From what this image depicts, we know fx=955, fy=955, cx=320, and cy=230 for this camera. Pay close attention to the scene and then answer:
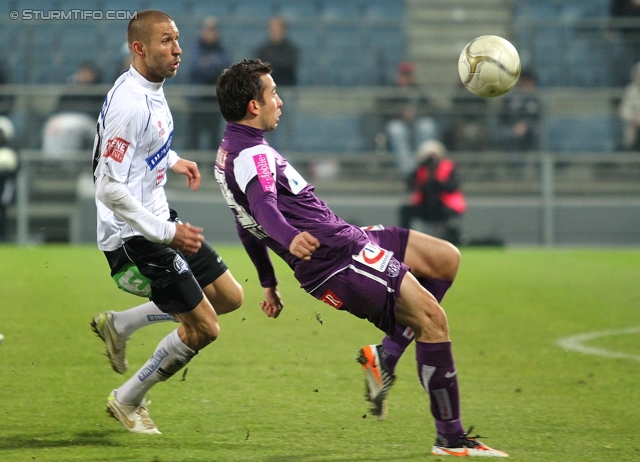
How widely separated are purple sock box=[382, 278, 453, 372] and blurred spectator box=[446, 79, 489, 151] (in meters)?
10.9

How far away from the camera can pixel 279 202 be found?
4770 mm

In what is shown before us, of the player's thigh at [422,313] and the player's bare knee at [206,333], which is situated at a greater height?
the player's thigh at [422,313]

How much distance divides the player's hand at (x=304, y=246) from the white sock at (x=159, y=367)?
3.51 ft

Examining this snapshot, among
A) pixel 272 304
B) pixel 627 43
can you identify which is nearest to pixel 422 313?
pixel 272 304

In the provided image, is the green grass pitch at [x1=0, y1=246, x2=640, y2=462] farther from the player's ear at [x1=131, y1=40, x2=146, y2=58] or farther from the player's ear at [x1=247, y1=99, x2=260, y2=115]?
the player's ear at [x1=131, y1=40, x2=146, y2=58]

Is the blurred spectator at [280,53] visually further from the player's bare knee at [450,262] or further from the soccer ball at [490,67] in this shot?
the player's bare knee at [450,262]

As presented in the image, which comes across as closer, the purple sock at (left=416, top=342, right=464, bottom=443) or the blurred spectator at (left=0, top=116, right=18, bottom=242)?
the purple sock at (left=416, top=342, right=464, bottom=443)

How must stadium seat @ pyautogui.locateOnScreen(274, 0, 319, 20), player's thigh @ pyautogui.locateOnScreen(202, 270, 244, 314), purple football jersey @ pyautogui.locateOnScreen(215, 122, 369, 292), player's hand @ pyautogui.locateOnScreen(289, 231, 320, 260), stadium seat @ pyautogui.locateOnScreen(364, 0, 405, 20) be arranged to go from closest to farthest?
player's hand @ pyautogui.locateOnScreen(289, 231, 320, 260) → purple football jersey @ pyautogui.locateOnScreen(215, 122, 369, 292) → player's thigh @ pyautogui.locateOnScreen(202, 270, 244, 314) → stadium seat @ pyautogui.locateOnScreen(274, 0, 319, 20) → stadium seat @ pyautogui.locateOnScreen(364, 0, 405, 20)

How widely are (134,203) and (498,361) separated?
3.58 meters

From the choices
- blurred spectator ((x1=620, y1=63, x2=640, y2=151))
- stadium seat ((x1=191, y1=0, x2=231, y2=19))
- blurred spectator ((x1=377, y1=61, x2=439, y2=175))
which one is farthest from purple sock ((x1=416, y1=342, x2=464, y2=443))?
stadium seat ((x1=191, y1=0, x2=231, y2=19))

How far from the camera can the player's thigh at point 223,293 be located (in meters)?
5.44

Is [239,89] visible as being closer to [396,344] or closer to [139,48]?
[139,48]

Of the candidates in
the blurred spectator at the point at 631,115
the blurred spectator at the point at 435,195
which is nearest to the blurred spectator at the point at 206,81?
the blurred spectator at the point at 435,195

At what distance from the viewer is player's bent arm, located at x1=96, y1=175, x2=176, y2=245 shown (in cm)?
450
